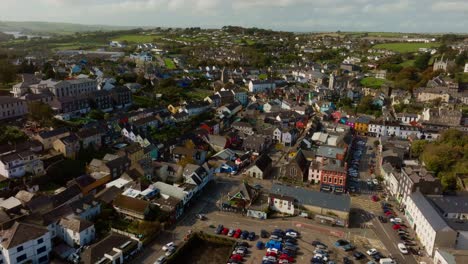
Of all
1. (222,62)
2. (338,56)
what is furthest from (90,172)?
(338,56)

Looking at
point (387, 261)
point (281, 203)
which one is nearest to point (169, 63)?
point (281, 203)

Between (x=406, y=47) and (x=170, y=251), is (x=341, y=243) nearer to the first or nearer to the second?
(x=170, y=251)

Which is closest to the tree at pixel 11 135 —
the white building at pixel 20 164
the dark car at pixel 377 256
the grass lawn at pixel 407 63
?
the white building at pixel 20 164

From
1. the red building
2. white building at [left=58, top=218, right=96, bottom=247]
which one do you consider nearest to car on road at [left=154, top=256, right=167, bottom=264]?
white building at [left=58, top=218, right=96, bottom=247]

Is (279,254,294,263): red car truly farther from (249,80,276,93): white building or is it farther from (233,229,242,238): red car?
(249,80,276,93): white building

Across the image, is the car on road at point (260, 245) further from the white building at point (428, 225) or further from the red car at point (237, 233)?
the white building at point (428, 225)
